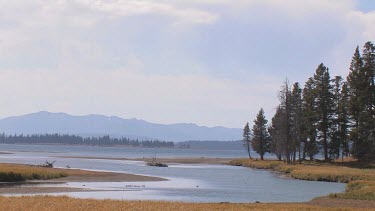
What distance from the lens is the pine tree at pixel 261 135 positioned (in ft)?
443

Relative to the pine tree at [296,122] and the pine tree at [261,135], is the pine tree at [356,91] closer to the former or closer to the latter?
the pine tree at [296,122]

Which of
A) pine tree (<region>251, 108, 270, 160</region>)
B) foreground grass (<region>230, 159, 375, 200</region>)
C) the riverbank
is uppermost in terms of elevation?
pine tree (<region>251, 108, 270, 160</region>)

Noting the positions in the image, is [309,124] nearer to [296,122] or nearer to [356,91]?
[296,122]

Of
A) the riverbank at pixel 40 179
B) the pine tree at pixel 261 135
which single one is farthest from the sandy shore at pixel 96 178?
the pine tree at pixel 261 135

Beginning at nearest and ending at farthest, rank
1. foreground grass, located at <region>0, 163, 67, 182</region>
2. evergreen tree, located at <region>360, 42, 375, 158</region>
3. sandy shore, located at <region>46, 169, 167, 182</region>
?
foreground grass, located at <region>0, 163, 67, 182</region>, sandy shore, located at <region>46, 169, 167, 182</region>, evergreen tree, located at <region>360, 42, 375, 158</region>

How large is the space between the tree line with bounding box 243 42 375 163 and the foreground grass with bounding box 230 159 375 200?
4.96 meters

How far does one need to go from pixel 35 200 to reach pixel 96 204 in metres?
4.18

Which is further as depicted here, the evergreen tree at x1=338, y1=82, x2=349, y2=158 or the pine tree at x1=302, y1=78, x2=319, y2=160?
the pine tree at x1=302, y1=78, x2=319, y2=160

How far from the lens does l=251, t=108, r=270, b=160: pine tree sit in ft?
443

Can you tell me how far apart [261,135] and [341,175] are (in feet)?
202

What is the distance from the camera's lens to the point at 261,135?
136m

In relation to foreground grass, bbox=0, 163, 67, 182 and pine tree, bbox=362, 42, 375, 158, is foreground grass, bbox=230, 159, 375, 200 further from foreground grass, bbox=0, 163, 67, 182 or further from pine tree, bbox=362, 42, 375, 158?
foreground grass, bbox=0, 163, 67, 182

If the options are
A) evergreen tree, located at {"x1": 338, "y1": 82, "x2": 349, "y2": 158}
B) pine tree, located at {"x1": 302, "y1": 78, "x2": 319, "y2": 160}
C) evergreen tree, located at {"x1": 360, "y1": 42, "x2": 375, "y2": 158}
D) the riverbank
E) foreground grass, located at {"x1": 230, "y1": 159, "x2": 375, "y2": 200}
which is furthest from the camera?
pine tree, located at {"x1": 302, "y1": 78, "x2": 319, "y2": 160}

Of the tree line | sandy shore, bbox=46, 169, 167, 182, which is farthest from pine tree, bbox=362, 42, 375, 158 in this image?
sandy shore, bbox=46, 169, 167, 182
